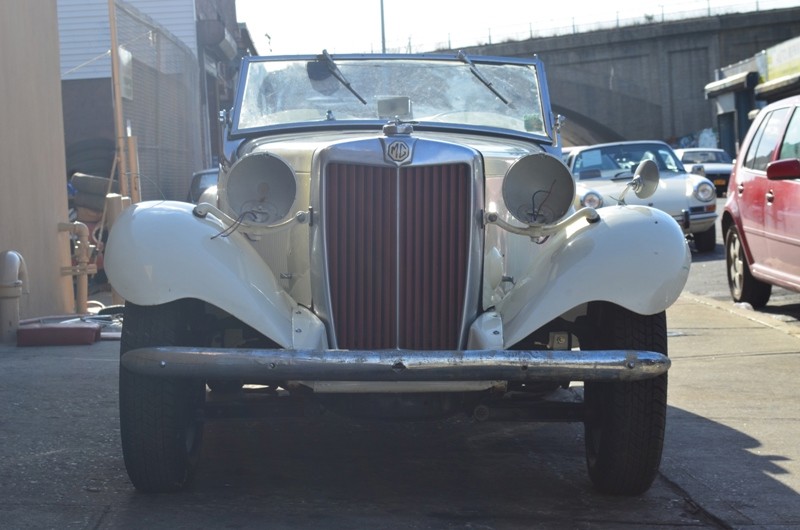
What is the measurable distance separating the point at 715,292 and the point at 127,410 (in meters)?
9.50

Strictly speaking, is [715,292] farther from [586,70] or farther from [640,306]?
[586,70]

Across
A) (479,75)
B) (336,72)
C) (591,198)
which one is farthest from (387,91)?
(591,198)

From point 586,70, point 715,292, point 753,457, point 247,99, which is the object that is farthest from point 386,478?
point 586,70

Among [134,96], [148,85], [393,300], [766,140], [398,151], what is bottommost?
[393,300]

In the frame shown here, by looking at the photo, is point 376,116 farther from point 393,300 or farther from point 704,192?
point 704,192

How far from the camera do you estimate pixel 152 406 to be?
469 centimetres

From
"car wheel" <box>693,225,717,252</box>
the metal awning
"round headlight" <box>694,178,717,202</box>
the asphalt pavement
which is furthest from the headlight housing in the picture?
the metal awning

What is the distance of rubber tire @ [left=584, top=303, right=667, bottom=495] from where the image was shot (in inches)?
188

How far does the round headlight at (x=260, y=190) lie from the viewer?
5.00 m

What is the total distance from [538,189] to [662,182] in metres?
12.6

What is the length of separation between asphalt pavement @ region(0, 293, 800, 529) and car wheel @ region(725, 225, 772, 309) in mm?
3789

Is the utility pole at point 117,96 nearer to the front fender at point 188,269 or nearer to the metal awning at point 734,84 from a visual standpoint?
the front fender at point 188,269

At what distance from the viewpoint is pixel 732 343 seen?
914cm

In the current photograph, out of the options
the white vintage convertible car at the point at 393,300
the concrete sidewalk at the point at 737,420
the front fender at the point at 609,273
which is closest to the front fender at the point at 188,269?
the white vintage convertible car at the point at 393,300
